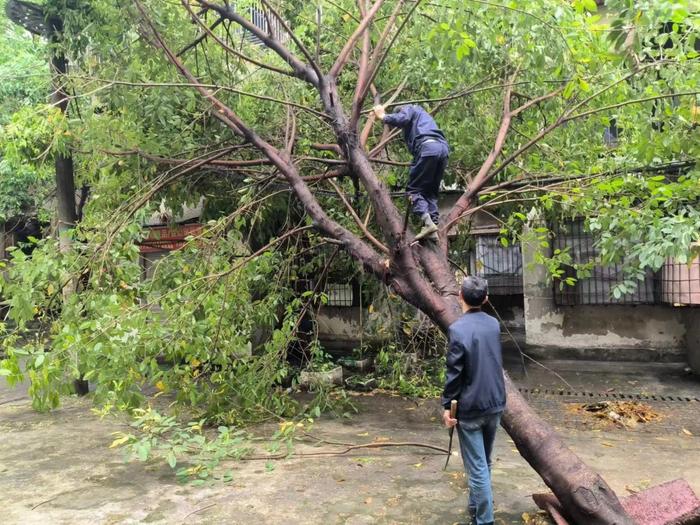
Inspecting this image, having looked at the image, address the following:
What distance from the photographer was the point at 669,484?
365cm

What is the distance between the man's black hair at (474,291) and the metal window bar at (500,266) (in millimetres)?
7315

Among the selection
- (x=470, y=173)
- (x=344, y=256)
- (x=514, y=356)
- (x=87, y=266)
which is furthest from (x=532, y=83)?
(x=514, y=356)

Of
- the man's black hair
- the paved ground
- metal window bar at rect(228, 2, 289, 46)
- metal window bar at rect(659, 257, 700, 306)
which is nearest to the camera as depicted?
the man's black hair

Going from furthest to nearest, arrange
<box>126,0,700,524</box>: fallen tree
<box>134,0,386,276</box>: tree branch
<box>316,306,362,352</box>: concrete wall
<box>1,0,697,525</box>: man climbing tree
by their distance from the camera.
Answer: <box>316,306,362,352</box>: concrete wall < <box>134,0,386,276</box>: tree branch < <box>1,0,697,525</box>: man climbing tree < <box>126,0,700,524</box>: fallen tree

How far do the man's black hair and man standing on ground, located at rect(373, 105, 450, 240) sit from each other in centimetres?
88

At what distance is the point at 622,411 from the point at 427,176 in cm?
393

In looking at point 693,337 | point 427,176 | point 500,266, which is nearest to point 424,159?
point 427,176

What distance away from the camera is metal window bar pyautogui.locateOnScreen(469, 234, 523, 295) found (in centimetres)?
1074

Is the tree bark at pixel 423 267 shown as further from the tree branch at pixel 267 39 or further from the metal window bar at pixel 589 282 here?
the metal window bar at pixel 589 282

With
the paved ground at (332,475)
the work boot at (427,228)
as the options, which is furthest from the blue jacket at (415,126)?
the paved ground at (332,475)

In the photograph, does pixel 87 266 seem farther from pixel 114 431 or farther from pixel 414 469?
pixel 414 469

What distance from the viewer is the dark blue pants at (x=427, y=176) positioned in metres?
4.38

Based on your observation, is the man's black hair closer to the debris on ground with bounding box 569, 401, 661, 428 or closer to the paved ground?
the paved ground

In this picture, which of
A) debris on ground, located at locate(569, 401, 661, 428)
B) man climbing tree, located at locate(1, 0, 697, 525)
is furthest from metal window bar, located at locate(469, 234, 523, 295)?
debris on ground, located at locate(569, 401, 661, 428)
